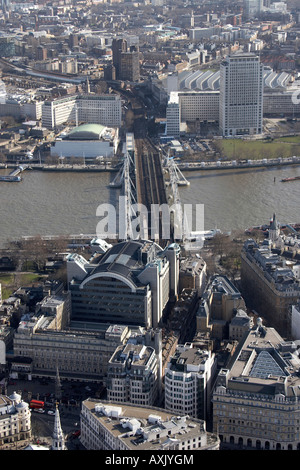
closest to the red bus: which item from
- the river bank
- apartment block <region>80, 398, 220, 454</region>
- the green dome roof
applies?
apartment block <region>80, 398, 220, 454</region>

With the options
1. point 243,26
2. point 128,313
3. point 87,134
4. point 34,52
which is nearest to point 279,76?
point 87,134

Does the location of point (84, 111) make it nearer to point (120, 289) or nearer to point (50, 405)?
point (120, 289)

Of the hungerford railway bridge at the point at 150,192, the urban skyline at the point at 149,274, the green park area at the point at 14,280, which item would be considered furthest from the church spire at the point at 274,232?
the green park area at the point at 14,280

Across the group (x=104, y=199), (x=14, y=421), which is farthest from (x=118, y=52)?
(x=14, y=421)

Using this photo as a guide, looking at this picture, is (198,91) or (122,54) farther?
(122,54)

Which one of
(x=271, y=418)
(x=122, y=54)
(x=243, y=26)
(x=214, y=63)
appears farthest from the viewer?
(x=243, y=26)

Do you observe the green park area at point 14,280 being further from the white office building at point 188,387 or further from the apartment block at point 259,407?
the apartment block at point 259,407

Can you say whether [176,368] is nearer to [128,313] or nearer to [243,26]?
[128,313]
